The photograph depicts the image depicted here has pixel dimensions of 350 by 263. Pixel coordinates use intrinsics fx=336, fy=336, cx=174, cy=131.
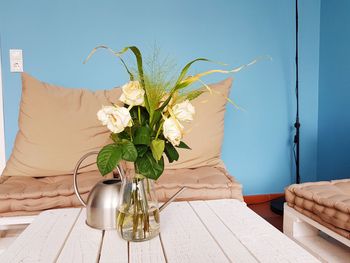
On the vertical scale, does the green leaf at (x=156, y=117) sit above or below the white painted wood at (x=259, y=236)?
above

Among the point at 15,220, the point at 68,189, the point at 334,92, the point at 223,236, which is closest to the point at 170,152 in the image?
the point at 223,236

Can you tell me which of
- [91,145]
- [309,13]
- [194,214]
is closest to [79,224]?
[194,214]

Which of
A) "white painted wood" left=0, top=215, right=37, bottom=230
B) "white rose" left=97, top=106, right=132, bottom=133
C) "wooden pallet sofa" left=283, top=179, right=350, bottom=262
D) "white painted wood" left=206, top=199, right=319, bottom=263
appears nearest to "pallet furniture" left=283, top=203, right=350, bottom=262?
"wooden pallet sofa" left=283, top=179, right=350, bottom=262

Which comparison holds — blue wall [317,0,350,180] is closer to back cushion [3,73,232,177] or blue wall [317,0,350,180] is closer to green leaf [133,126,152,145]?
back cushion [3,73,232,177]

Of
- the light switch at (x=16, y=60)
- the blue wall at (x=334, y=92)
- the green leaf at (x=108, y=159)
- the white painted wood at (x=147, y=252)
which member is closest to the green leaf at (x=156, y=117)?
the green leaf at (x=108, y=159)

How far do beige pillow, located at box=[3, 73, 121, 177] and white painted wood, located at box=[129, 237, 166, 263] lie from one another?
37.9 inches

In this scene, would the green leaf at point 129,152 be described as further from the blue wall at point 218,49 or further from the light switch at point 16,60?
the light switch at point 16,60

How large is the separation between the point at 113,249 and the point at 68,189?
0.68 metres

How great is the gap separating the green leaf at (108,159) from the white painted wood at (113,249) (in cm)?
20

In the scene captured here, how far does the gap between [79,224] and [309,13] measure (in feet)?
7.32

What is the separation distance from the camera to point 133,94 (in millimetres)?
813

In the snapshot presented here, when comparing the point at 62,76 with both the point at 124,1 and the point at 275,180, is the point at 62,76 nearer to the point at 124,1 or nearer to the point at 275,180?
the point at 124,1

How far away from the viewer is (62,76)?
218 centimetres

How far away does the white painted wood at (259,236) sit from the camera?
0.80 m
